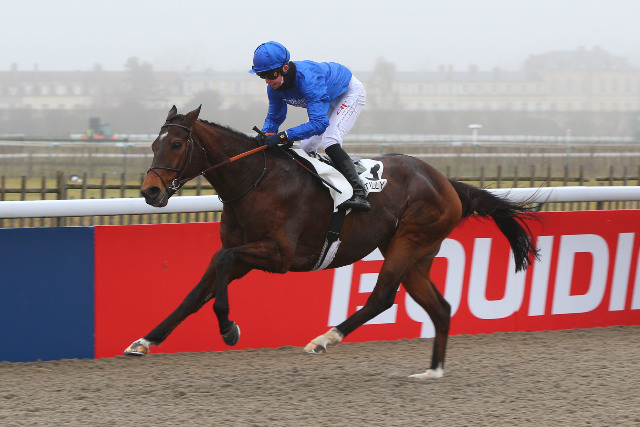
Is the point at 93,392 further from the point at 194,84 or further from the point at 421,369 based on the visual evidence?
the point at 194,84

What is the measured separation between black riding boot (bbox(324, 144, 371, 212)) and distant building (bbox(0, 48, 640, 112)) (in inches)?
999

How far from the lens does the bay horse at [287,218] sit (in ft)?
13.9

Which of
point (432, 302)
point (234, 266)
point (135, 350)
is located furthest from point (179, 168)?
point (432, 302)

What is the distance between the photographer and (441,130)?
37812mm

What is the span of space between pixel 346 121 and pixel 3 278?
2309 mm

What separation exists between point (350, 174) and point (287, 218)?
494mm

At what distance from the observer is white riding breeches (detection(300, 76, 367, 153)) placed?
4801mm

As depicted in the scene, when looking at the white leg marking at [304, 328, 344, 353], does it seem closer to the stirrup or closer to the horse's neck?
the stirrup

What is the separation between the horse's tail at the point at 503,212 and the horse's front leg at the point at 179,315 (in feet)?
6.36

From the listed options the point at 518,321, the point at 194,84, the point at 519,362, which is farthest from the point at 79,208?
the point at 194,84

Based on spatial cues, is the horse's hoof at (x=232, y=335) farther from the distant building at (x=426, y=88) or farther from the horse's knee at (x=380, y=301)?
the distant building at (x=426, y=88)

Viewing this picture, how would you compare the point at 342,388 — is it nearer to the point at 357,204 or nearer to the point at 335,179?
the point at 357,204

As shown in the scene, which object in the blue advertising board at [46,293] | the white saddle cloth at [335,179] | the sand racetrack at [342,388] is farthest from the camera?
the blue advertising board at [46,293]

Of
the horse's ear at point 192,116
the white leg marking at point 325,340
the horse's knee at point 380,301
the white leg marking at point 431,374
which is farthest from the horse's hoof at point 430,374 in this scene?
the horse's ear at point 192,116
